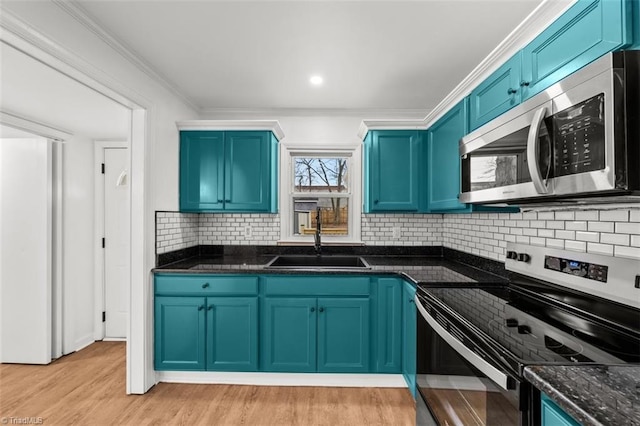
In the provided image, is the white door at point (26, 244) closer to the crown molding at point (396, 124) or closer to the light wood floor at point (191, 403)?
the light wood floor at point (191, 403)

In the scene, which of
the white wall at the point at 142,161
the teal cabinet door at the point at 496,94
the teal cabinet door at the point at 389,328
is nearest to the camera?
the teal cabinet door at the point at 496,94

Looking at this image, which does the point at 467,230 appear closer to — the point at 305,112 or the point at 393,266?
the point at 393,266

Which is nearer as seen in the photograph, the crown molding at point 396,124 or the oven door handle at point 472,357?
the oven door handle at point 472,357

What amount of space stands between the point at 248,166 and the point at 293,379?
182 cm

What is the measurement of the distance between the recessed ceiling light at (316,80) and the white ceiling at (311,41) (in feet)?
0.19

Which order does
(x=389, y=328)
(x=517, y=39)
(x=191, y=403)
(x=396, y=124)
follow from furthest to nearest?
(x=396, y=124), (x=389, y=328), (x=191, y=403), (x=517, y=39)

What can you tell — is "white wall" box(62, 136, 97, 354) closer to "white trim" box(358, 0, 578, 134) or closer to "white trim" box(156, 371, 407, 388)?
"white trim" box(156, 371, 407, 388)

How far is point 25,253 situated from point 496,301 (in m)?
3.96

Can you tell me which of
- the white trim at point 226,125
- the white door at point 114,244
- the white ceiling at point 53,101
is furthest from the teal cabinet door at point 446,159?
the white door at point 114,244

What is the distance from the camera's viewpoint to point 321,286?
94.3 inches

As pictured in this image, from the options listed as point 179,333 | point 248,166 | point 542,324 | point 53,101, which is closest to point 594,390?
point 542,324

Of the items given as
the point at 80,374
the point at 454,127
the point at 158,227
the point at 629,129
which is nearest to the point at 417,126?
the point at 454,127

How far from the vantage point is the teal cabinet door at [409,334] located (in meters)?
2.15

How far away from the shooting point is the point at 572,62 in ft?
3.81
